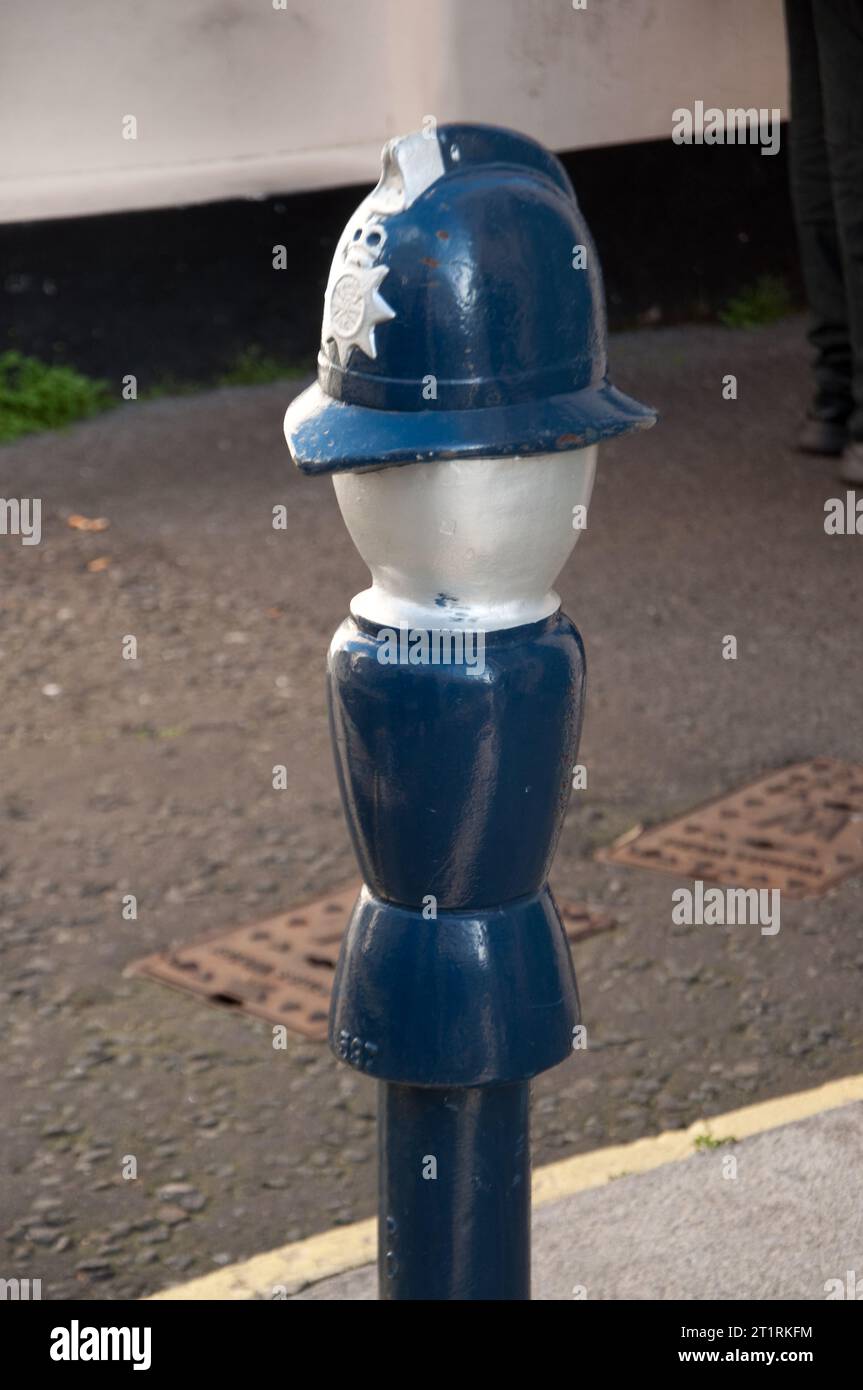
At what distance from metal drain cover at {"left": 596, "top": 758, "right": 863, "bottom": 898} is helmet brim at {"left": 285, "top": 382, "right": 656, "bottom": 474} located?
7.17 ft

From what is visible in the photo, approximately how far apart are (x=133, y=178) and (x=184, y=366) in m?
0.74

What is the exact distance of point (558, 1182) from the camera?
3.00m

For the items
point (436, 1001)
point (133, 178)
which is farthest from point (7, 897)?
point (133, 178)

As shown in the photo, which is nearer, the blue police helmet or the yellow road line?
the blue police helmet

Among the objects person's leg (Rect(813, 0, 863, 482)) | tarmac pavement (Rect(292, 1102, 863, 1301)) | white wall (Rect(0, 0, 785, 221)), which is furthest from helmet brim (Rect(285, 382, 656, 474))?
white wall (Rect(0, 0, 785, 221))

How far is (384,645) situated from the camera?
1.89 m

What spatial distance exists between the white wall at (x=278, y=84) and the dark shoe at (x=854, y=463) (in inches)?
88.7

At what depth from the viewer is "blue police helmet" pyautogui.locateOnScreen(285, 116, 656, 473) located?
1.80 metres

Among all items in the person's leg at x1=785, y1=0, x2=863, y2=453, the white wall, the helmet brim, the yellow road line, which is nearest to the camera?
the helmet brim

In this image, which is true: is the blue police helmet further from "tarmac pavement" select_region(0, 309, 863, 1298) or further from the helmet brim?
"tarmac pavement" select_region(0, 309, 863, 1298)

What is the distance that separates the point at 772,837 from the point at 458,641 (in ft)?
7.70
